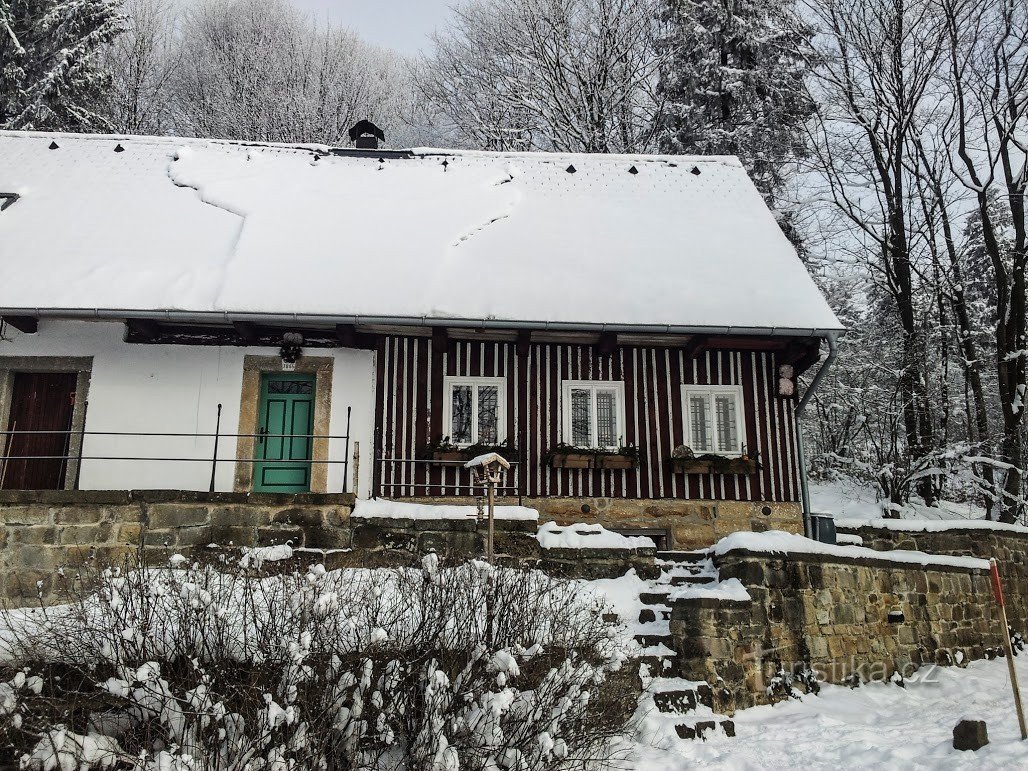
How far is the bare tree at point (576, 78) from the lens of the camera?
2116 cm

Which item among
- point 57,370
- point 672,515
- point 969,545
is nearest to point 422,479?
point 672,515

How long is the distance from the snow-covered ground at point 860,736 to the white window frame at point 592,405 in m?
4.57

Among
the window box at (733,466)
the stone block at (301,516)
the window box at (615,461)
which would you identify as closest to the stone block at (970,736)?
the window box at (733,466)

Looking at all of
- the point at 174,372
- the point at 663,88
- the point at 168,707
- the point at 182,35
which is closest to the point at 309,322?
the point at 174,372

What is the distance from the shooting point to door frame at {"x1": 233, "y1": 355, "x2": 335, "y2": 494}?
36.4ft

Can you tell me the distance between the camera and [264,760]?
4.70 metres

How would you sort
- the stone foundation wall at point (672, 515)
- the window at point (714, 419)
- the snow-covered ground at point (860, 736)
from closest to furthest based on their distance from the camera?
the snow-covered ground at point (860, 736) → the stone foundation wall at point (672, 515) → the window at point (714, 419)

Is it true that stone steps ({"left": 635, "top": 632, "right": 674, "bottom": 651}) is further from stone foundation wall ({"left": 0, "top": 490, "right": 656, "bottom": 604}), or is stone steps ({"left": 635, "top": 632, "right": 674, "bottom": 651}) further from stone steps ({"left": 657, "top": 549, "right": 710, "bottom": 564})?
stone steps ({"left": 657, "top": 549, "right": 710, "bottom": 564})

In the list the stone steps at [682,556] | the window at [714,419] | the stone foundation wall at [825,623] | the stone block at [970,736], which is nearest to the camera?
the stone block at [970,736]

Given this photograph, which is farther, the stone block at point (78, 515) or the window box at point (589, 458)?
the window box at point (589, 458)

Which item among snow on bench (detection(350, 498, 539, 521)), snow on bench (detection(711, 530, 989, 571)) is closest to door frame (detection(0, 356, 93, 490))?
snow on bench (detection(350, 498, 539, 521))

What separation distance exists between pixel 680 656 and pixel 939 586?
14.0 feet

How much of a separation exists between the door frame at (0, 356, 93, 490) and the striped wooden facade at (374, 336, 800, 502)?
397 centimetres

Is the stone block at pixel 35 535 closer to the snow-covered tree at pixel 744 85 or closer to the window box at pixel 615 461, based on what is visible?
the window box at pixel 615 461
